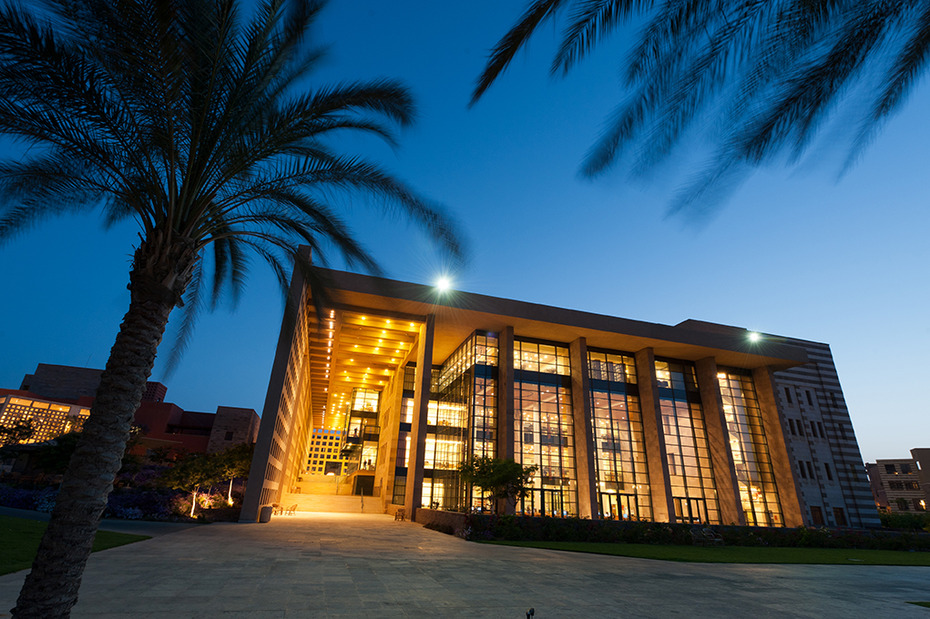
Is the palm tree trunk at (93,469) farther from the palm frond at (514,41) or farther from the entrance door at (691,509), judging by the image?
the entrance door at (691,509)

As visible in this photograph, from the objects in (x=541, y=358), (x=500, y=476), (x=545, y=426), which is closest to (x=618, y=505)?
(x=545, y=426)

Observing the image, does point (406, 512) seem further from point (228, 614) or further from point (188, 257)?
→ point (188, 257)

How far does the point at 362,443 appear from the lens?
57.8 metres

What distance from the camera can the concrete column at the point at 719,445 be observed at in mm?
36188


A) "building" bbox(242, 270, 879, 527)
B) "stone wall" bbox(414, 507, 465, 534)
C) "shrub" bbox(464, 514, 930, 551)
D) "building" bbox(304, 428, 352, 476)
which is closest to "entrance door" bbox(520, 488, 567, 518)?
"building" bbox(242, 270, 879, 527)

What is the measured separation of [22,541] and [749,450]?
158 ft

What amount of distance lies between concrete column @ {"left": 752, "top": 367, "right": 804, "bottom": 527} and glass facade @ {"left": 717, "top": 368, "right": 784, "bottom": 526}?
36cm

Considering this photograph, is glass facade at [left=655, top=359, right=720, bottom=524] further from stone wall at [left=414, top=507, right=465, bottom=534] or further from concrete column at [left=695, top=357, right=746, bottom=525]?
stone wall at [left=414, top=507, right=465, bottom=534]

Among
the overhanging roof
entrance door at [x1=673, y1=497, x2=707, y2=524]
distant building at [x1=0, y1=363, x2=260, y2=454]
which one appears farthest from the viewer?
distant building at [x1=0, y1=363, x2=260, y2=454]

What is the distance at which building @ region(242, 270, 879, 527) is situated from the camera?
34562mm

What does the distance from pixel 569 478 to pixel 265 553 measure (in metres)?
27.6

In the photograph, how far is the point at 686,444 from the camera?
39.0m

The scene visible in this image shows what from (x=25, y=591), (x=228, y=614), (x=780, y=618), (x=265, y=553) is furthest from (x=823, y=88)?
(x=265, y=553)

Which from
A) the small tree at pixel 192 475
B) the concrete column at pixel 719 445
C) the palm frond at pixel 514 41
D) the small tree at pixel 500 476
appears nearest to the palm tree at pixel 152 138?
the palm frond at pixel 514 41
